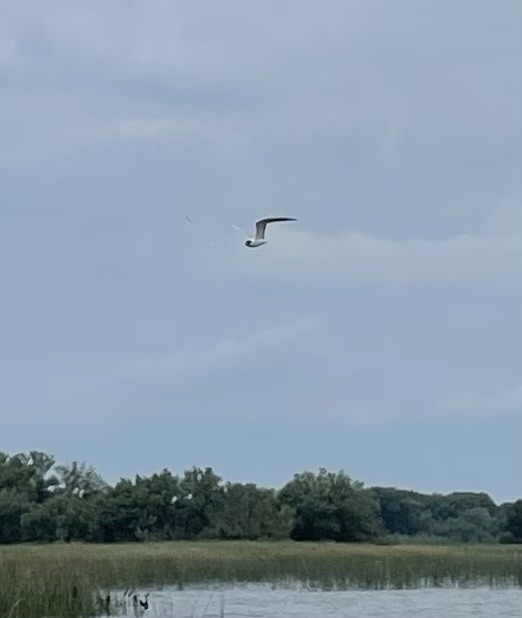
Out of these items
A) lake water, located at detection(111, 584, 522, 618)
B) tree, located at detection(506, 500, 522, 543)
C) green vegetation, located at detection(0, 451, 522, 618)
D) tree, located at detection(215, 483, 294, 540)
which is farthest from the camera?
tree, located at detection(506, 500, 522, 543)

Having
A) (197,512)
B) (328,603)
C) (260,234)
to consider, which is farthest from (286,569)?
(197,512)

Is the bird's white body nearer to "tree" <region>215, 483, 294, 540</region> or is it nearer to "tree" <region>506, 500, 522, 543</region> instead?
"tree" <region>215, 483, 294, 540</region>

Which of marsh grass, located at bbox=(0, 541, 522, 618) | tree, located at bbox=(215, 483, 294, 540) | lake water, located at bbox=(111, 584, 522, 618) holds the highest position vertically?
tree, located at bbox=(215, 483, 294, 540)

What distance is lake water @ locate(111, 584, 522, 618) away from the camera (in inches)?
993

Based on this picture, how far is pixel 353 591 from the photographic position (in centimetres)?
3112

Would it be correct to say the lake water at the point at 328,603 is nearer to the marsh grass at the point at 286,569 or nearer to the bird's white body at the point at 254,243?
the marsh grass at the point at 286,569

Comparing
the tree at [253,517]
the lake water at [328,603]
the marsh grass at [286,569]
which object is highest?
the tree at [253,517]

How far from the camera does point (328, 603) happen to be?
27891 millimetres

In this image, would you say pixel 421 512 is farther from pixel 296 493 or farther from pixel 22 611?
pixel 22 611

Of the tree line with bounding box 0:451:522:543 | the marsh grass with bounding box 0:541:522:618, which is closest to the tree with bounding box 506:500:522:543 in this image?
the tree line with bounding box 0:451:522:543

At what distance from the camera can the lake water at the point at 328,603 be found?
25.2 metres

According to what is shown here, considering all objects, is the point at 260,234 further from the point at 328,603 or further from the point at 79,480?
the point at 79,480

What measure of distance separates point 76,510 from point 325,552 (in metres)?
18.8

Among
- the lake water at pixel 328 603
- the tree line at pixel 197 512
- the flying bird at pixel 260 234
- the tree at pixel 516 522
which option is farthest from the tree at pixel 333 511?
the flying bird at pixel 260 234
